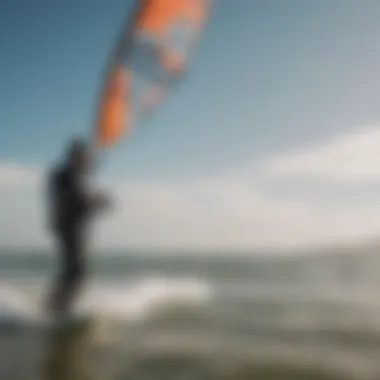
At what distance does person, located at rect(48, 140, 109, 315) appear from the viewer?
29.3 ft

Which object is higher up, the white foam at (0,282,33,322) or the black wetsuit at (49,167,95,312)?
the black wetsuit at (49,167,95,312)

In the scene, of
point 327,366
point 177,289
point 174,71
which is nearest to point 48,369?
point 327,366

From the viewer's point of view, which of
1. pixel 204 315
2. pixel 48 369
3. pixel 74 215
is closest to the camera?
pixel 48 369

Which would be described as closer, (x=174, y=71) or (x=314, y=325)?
(x=174, y=71)

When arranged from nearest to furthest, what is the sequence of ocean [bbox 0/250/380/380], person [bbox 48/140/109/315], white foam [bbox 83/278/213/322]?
ocean [bbox 0/250/380/380] < person [bbox 48/140/109/315] < white foam [bbox 83/278/213/322]

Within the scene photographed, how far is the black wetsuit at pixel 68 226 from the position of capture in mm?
9008

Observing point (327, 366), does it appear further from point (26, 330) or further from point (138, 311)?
point (138, 311)

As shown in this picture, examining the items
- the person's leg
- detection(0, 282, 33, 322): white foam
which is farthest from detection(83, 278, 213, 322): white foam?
detection(0, 282, 33, 322): white foam

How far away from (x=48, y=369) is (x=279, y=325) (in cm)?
371

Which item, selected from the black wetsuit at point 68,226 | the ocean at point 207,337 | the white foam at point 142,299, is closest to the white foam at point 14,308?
the ocean at point 207,337

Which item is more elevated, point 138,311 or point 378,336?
point 138,311

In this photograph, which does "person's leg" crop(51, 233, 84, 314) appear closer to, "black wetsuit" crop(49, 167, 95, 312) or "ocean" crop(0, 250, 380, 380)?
"black wetsuit" crop(49, 167, 95, 312)

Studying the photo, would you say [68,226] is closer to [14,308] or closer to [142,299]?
[14,308]

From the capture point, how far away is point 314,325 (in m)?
9.21
